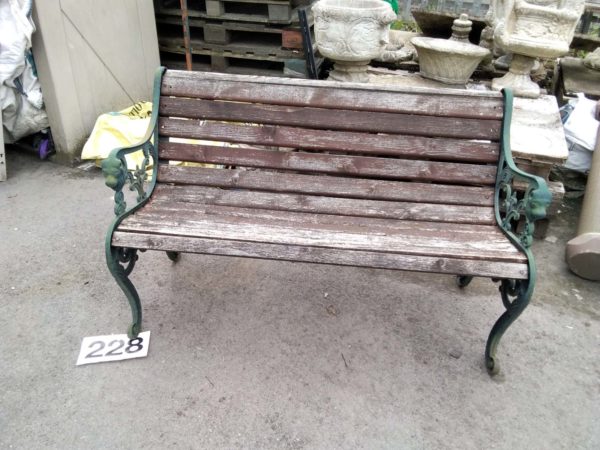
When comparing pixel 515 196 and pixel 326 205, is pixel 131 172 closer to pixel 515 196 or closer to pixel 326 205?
pixel 326 205

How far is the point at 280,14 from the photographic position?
454 centimetres

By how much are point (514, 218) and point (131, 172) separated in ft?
5.80

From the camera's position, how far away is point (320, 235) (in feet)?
7.07

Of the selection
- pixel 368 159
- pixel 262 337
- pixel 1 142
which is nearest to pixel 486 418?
pixel 262 337

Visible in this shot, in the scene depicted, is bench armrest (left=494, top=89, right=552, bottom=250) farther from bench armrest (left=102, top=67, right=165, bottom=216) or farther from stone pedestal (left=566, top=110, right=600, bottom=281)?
bench armrest (left=102, top=67, right=165, bottom=216)

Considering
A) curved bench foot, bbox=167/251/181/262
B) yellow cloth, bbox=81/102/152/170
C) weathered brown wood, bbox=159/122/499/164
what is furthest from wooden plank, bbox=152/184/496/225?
yellow cloth, bbox=81/102/152/170

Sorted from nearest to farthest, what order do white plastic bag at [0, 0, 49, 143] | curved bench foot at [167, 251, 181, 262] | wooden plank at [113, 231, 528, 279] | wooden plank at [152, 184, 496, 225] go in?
wooden plank at [113, 231, 528, 279]
wooden plank at [152, 184, 496, 225]
curved bench foot at [167, 251, 181, 262]
white plastic bag at [0, 0, 49, 143]

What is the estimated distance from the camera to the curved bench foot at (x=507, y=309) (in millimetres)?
2064

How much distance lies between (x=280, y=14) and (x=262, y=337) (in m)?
3.19

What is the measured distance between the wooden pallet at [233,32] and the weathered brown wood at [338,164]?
8.11 ft

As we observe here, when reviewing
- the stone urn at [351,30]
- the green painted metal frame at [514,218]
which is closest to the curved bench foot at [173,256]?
the green painted metal frame at [514,218]

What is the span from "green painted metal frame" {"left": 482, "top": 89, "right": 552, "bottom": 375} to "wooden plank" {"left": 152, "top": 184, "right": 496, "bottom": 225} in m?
0.14

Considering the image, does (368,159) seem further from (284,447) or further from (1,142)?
(1,142)

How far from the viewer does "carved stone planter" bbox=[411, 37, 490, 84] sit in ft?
Result: 13.0
